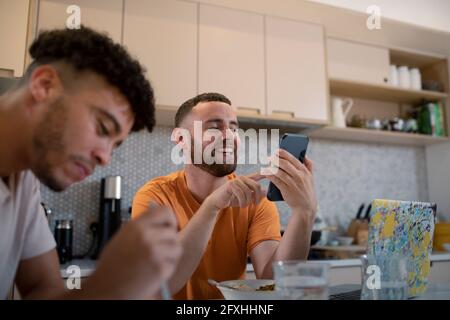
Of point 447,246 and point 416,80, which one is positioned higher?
point 416,80

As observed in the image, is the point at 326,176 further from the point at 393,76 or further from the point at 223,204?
the point at 223,204

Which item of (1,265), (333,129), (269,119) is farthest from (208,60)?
(1,265)

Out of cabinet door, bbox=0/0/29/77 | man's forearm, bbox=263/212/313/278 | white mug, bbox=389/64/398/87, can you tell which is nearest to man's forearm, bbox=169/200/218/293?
man's forearm, bbox=263/212/313/278

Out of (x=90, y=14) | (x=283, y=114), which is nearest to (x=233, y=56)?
(x=283, y=114)

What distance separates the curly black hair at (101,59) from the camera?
62cm

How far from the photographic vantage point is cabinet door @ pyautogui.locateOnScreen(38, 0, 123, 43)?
6.10 ft

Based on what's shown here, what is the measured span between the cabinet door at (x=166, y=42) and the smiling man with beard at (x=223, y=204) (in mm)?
656

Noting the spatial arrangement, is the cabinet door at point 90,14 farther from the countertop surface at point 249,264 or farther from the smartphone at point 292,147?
the smartphone at point 292,147

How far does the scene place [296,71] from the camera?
2312 millimetres

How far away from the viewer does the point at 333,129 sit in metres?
2.41

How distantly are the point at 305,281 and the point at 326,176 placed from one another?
6.75 ft

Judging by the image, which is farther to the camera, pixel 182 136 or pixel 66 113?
pixel 182 136

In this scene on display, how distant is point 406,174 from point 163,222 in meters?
2.76

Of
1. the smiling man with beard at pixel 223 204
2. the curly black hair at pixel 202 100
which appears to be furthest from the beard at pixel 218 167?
the curly black hair at pixel 202 100
